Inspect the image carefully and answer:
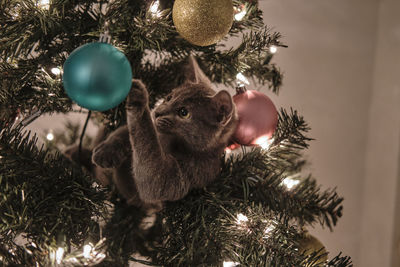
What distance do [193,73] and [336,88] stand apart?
750 mm

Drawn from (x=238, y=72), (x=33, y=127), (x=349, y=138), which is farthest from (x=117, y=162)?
(x=349, y=138)

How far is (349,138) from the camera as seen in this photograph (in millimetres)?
1211

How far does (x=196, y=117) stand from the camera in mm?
534

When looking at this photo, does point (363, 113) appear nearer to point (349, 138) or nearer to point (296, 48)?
point (349, 138)

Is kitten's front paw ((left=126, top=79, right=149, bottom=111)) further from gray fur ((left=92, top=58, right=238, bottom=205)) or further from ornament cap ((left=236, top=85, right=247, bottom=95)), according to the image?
ornament cap ((left=236, top=85, right=247, bottom=95))

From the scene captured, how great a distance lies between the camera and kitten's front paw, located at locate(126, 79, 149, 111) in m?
0.46

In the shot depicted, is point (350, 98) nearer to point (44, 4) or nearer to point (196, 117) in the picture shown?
point (196, 117)

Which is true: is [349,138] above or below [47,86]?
above

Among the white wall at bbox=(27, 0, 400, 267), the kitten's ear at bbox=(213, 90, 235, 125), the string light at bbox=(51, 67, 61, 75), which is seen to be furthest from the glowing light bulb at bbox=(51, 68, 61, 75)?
the white wall at bbox=(27, 0, 400, 267)

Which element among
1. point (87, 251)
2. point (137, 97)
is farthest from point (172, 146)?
point (87, 251)

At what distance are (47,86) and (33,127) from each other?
461 millimetres

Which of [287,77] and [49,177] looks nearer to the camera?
[49,177]

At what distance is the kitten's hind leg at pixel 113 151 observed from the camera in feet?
1.69

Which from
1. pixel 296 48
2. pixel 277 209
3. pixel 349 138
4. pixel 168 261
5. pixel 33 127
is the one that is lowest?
pixel 168 261
